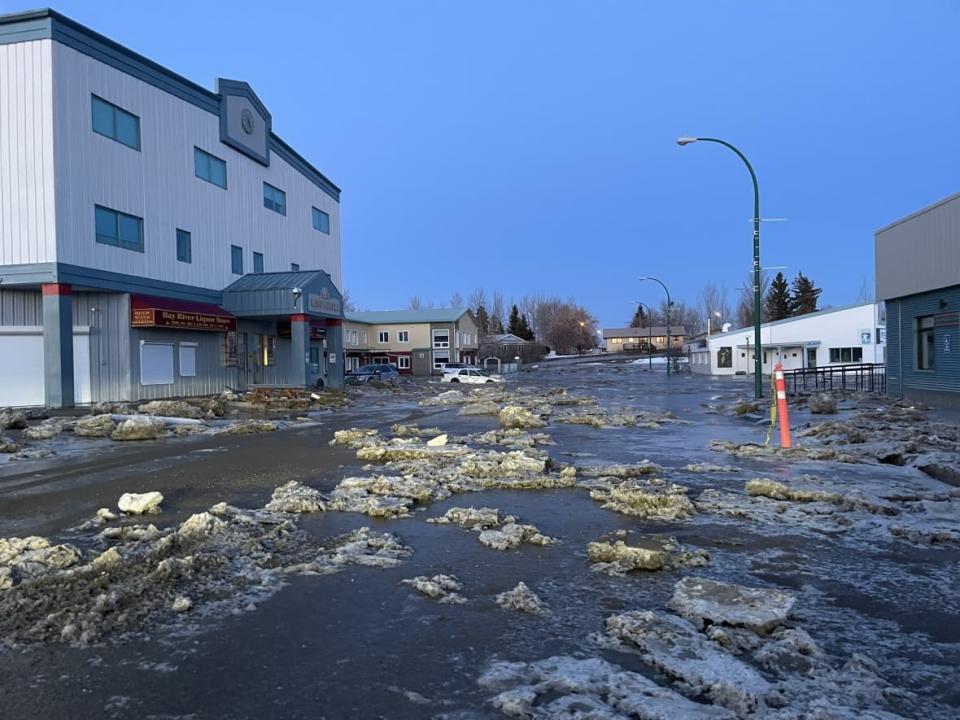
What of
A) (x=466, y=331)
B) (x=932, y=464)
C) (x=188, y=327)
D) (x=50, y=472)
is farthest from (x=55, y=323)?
(x=466, y=331)

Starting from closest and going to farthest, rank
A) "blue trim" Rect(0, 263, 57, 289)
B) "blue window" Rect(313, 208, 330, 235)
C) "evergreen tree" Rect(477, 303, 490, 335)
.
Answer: "blue trim" Rect(0, 263, 57, 289)
"blue window" Rect(313, 208, 330, 235)
"evergreen tree" Rect(477, 303, 490, 335)

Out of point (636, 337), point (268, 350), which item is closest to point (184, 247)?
point (268, 350)

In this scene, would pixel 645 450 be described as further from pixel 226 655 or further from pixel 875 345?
pixel 875 345

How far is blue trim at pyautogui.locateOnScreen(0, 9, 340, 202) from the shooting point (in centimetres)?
2270

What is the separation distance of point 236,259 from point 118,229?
8998mm

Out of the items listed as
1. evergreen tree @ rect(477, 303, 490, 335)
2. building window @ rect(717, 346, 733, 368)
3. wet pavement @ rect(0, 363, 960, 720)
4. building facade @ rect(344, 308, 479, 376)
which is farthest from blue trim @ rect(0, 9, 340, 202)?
evergreen tree @ rect(477, 303, 490, 335)

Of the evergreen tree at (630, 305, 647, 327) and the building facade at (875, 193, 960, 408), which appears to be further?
the evergreen tree at (630, 305, 647, 327)

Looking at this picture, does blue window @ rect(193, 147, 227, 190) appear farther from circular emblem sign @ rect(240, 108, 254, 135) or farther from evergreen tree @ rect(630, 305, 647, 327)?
evergreen tree @ rect(630, 305, 647, 327)

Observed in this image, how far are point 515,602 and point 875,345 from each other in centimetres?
5508

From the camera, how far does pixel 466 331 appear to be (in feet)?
279

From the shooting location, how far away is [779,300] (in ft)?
322

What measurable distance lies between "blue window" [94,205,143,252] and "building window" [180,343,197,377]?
4819 mm

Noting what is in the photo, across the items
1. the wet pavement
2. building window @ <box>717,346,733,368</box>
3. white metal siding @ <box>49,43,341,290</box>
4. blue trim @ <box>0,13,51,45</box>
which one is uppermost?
blue trim @ <box>0,13,51,45</box>

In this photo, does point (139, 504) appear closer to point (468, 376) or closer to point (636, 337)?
point (468, 376)
